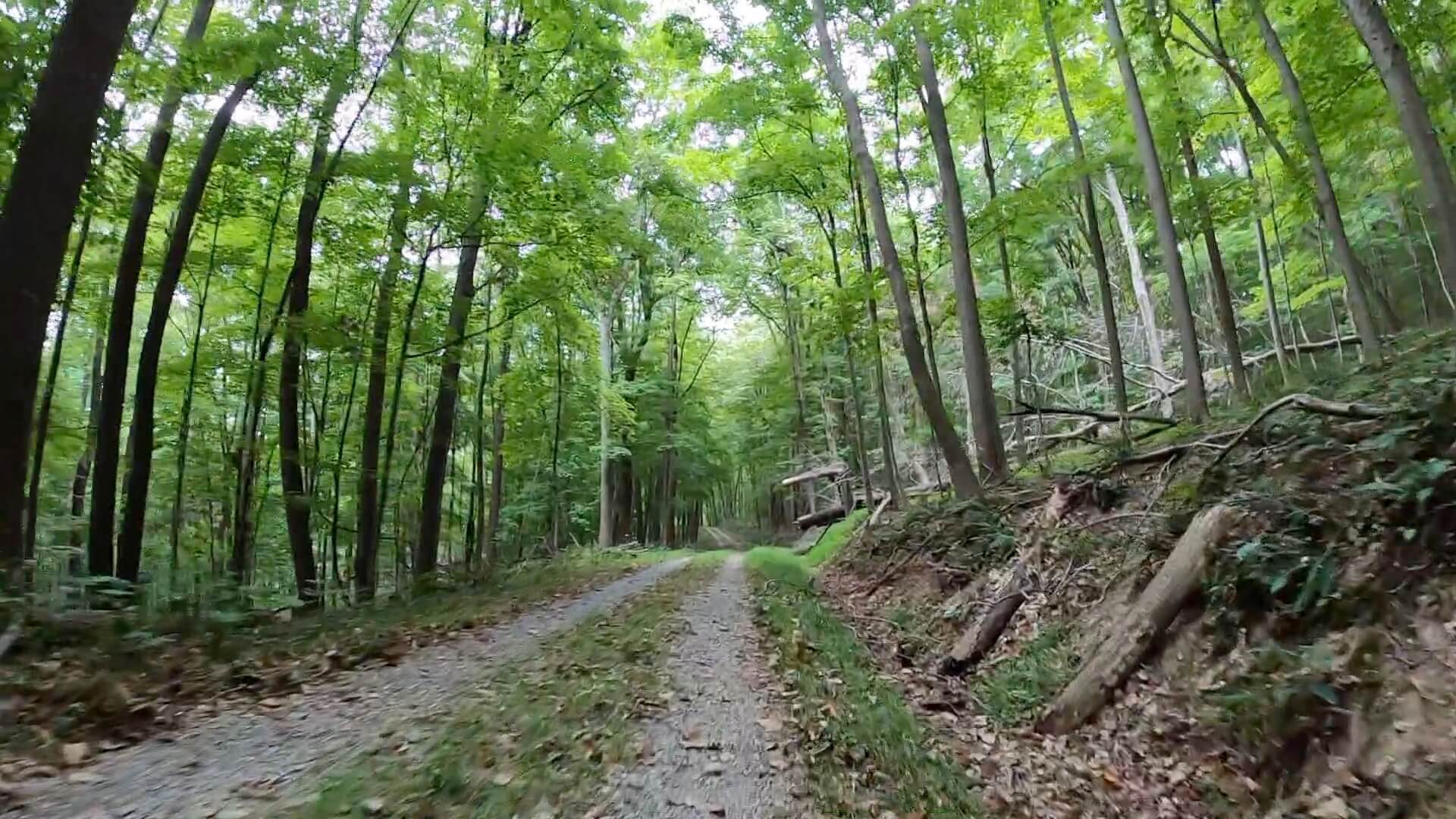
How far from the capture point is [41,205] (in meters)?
4.85

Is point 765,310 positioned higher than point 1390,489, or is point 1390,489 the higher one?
point 765,310

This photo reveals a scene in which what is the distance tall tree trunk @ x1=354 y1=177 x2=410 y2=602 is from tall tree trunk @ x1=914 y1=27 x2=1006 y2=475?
25.2ft

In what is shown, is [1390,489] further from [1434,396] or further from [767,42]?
[767,42]

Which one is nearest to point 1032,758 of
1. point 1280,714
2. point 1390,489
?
point 1280,714

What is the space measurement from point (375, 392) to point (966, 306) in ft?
30.1

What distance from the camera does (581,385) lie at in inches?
754

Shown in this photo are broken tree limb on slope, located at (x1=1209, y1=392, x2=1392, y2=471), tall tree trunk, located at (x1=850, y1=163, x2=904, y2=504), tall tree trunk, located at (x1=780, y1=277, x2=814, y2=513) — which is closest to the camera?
broken tree limb on slope, located at (x1=1209, y1=392, x2=1392, y2=471)

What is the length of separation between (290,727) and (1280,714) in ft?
18.6

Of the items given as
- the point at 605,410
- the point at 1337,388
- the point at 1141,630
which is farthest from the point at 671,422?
the point at 1141,630

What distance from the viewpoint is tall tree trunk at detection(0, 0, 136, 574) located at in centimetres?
473

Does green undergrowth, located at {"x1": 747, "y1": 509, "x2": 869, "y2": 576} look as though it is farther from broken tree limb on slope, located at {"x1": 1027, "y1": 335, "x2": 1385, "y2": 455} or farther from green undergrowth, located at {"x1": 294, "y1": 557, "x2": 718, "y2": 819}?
green undergrowth, located at {"x1": 294, "y1": 557, "x2": 718, "y2": 819}

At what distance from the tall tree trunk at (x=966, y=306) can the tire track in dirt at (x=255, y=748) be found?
7655 mm

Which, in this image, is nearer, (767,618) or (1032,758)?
(1032,758)

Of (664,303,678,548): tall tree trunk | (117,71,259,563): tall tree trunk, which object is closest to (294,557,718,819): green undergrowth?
(117,71,259,563): tall tree trunk
